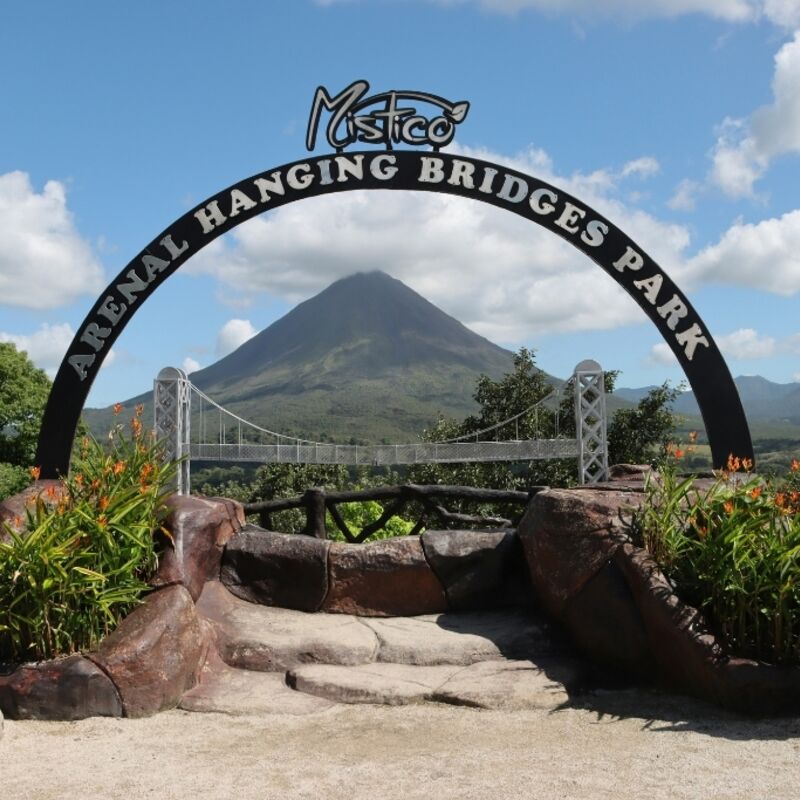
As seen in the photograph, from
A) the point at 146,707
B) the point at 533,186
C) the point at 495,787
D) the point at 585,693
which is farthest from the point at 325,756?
the point at 533,186

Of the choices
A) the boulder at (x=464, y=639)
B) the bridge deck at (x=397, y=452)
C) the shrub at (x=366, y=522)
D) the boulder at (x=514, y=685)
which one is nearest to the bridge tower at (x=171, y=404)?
the bridge deck at (x=397, y=452)

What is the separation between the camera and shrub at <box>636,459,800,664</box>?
16.7ft

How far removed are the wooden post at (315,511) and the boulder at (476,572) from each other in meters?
1.08

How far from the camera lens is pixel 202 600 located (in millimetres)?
6426

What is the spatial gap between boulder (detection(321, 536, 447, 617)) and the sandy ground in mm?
1545

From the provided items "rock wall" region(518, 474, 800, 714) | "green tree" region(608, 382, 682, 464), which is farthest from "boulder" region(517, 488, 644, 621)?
"green tree" region(608, 382, 682, 464)

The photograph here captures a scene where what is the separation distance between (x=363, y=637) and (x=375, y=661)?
0.93 ft

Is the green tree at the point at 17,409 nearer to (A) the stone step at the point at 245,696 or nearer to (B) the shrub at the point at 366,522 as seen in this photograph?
(B) the shrub at the point at 366,522

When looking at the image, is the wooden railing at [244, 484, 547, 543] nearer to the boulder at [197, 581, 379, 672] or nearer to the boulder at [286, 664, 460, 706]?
the boulder at [197, 581, 379, 672]

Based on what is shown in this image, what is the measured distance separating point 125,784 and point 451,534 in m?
3.23

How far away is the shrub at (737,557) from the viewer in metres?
5.10

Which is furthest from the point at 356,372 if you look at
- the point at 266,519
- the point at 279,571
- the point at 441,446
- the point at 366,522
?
the point at 279,571

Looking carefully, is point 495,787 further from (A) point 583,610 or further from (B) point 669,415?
(B) point 669,415

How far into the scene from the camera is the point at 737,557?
5297 millimetres
